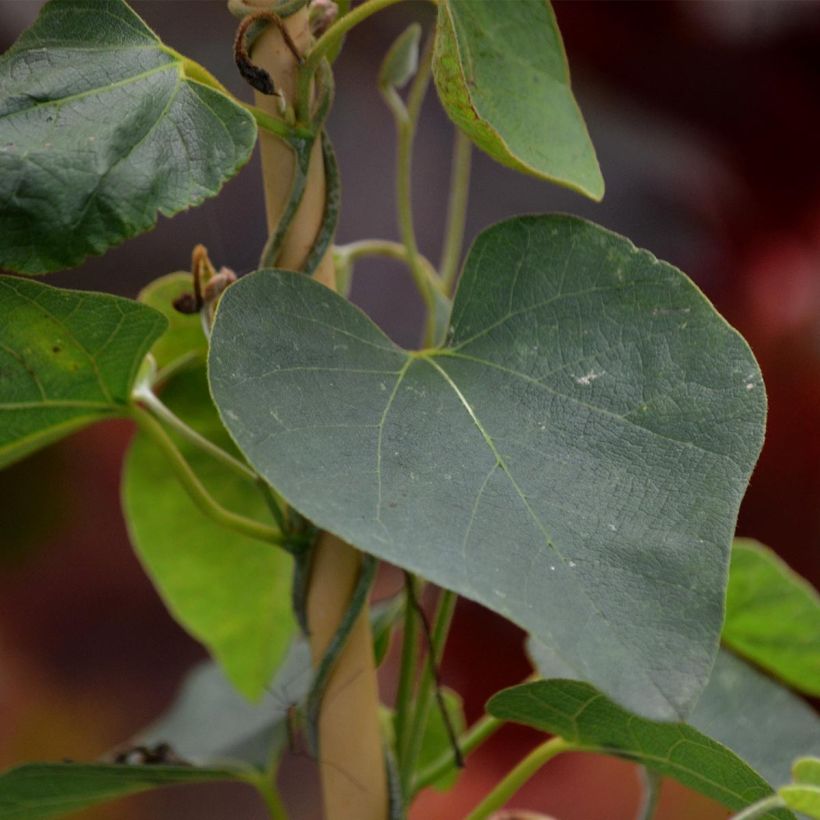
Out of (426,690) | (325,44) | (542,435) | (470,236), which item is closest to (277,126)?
(325,44)

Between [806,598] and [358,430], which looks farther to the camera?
[806,598]

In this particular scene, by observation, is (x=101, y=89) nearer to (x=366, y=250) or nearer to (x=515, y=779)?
(x=366, y=250)

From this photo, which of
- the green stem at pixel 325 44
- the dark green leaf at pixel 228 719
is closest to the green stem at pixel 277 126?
the green stem at pixel 325 44

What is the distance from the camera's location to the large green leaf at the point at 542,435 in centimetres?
27

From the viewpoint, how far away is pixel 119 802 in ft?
3.63

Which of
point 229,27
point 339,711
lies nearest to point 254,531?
point 339,711

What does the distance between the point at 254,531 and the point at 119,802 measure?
2.79ft

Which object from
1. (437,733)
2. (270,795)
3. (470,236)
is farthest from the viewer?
(470,236)

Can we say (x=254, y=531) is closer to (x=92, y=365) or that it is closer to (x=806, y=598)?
(x=92, y=365)

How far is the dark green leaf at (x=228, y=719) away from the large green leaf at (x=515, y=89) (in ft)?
1.06

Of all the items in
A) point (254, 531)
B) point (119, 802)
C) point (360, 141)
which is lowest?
point (119, 802)

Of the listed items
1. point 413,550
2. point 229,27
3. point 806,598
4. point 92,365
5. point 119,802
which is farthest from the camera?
point 119,802

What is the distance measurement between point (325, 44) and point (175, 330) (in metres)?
0.22

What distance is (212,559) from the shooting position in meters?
0.60
